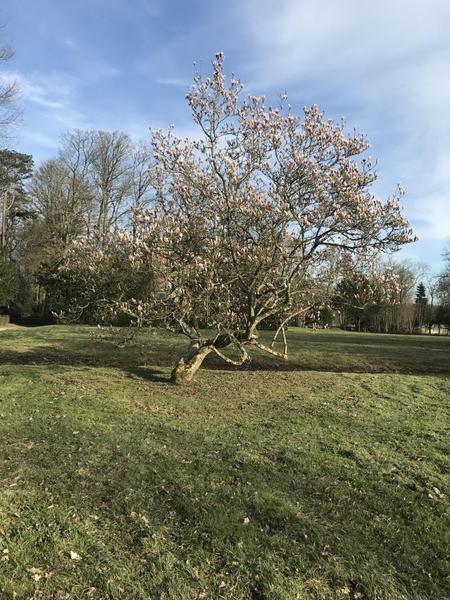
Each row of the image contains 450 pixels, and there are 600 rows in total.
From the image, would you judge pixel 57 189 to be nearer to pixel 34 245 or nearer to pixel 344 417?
pixel 34 245

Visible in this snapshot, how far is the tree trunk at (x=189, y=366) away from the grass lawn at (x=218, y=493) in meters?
0.56

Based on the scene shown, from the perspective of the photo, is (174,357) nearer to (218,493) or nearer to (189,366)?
(189,366)

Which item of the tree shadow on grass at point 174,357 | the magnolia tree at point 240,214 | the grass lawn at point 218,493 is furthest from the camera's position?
the tree shadow on grass at point 174,357

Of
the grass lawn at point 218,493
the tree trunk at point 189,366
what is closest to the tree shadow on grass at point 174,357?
the tree trunk at point 189,366

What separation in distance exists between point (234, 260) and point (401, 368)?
708cm

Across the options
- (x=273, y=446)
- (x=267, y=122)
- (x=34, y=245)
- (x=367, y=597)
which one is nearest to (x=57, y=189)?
(x=34, y=245)

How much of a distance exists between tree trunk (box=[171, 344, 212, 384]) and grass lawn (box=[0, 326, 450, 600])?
559 mm

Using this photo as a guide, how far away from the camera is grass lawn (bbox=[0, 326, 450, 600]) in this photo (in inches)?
121

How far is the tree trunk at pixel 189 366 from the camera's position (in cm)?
920

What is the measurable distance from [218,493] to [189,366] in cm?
518

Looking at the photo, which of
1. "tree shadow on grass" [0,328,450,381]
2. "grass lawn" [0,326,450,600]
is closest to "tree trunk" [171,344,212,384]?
"grass lawn" [0,326,450,600]

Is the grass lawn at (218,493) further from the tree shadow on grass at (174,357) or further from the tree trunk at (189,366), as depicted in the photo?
the tree shadow on grass at (174,357)

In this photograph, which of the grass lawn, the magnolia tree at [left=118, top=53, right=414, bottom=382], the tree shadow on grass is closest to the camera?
the grass lawn

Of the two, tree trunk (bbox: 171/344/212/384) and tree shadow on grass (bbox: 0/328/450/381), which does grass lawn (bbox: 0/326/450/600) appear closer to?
tree trunk (bbox: 171/344/212/384)
